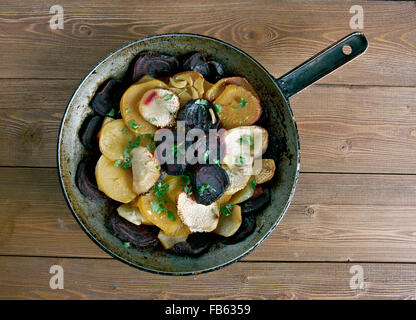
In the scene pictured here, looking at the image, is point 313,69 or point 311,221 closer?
point 313,69

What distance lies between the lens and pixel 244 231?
1032 millimetres

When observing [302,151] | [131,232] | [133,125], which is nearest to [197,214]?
[131,232]

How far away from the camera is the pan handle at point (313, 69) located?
959mm

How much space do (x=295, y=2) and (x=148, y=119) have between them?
0.78 metres

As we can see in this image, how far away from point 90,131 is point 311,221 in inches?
33.7

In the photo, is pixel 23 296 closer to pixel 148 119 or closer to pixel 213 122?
pixel 148 119

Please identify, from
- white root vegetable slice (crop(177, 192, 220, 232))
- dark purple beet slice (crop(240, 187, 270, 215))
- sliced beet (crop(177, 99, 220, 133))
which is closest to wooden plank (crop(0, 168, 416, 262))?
dark purple beet slice (crop(240, 187, 270, 215))

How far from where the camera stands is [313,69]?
961 millimetres

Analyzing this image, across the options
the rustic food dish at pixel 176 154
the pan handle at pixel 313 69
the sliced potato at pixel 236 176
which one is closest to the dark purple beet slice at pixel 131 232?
the rustic food dish at pixel 176 154

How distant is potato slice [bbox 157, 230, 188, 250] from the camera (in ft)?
3.35

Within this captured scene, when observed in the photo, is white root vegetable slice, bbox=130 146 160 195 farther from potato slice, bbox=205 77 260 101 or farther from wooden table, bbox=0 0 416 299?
wooden table, bbox=0 0 416 299

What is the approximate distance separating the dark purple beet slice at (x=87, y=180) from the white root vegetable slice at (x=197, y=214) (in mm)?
257

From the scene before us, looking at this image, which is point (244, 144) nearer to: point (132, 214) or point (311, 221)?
point (132, 214)

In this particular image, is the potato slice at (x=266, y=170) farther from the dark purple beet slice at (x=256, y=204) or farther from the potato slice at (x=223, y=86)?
the potato slice at (x=223, y=86)
